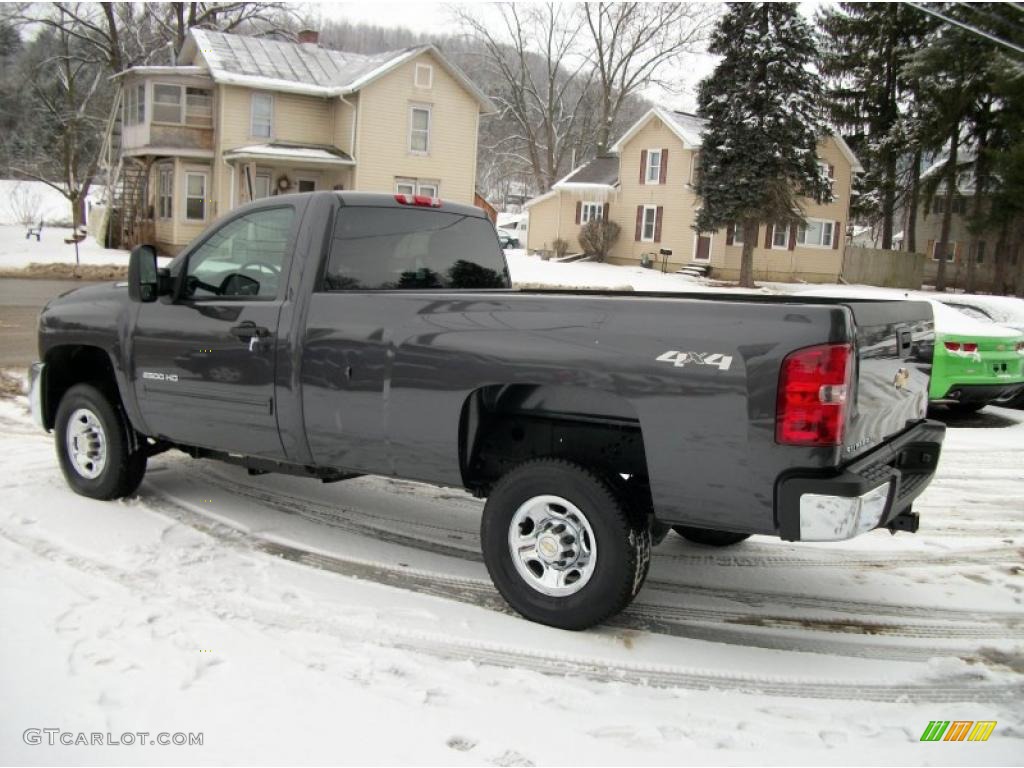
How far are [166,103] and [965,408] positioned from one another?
31.9m

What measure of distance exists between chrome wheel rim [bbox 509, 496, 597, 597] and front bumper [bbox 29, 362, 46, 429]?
12.8 feet

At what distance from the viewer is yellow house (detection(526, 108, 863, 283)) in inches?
1615

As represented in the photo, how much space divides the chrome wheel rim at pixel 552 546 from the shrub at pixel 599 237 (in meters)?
40.9

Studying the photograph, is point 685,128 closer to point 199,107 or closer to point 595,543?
point 199,107

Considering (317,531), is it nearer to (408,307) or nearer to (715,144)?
(408,307)

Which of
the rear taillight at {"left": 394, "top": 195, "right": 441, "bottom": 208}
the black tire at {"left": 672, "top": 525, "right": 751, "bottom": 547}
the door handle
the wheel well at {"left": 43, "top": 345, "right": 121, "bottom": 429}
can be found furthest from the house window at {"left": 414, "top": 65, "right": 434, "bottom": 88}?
the black tire at {"left": 672, "top": 525, "right": 751, "bottom": 547}

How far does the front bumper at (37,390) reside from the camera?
6.49m

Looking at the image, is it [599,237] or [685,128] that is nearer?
[685,128]

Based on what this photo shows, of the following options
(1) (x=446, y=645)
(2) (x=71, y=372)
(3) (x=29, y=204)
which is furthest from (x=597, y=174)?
(1) (x=446, y=645)

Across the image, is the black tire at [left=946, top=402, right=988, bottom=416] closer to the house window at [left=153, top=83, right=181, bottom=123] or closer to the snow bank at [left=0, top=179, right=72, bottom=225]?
the house window at [left=153, top=83, right=181, bottom=123]

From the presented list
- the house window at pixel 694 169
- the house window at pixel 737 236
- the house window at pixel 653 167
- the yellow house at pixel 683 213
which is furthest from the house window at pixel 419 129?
the house window at pixel 737 236

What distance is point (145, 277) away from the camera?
5.72m

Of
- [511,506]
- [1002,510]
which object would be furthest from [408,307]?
[1002,510]

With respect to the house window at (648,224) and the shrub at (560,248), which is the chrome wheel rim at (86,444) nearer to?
the house window at (648,224)
